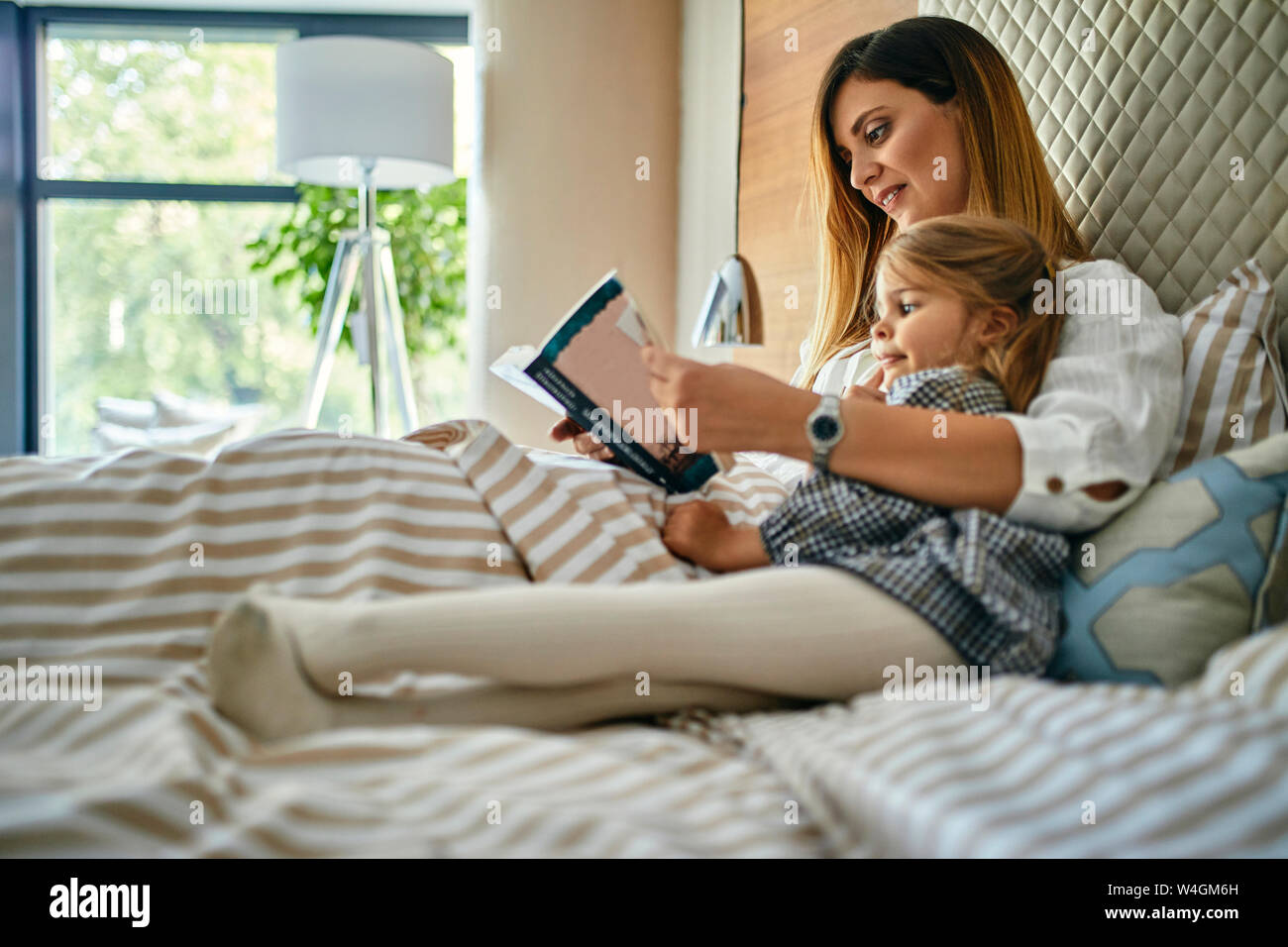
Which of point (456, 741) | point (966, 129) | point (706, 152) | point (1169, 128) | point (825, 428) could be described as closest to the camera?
point (456, 741)

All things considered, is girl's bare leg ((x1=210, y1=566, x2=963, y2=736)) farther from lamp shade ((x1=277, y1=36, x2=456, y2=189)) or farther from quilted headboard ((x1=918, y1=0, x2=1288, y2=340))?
lamp shade ((x1=277, y1=36, x2=456, y2=189))

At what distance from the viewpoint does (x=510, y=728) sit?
71cm

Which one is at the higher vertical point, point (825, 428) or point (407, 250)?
point (407, 250)

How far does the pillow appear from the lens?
78 centimetres

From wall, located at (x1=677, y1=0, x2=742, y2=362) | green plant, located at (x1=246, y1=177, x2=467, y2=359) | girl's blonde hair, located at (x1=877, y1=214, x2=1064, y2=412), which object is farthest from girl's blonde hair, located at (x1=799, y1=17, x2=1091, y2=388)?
green plant, located at (x1=246, y1=177, x2=467, y2=359)

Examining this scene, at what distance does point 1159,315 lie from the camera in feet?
3.50

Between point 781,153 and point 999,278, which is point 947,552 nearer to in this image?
point 999,278

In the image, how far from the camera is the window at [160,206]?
4.16 m

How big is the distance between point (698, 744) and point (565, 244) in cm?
274

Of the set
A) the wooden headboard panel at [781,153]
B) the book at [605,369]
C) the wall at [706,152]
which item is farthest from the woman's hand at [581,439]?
the wall at [706,152]

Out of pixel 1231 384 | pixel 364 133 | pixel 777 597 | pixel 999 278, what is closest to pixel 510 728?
pixel 777 597

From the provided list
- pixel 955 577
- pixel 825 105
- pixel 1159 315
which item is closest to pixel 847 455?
pixel 955 577

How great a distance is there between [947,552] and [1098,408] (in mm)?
225
